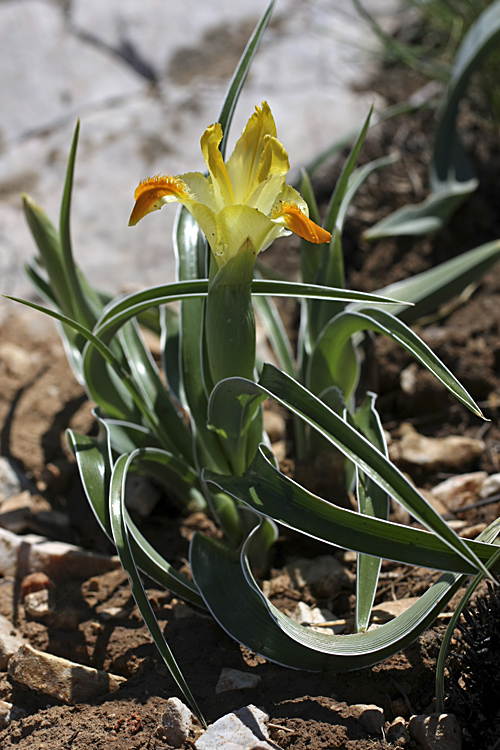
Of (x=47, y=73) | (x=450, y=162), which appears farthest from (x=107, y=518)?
(x=47, y=73)

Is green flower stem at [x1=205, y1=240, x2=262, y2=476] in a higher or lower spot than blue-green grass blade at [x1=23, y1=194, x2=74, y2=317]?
lower

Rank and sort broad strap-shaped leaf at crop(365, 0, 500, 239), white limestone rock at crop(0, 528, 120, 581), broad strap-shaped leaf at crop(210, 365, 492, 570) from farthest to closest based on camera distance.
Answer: broad strap-shaped leaf at crop(365, 0, 500, 239)
white limestone rock at crop(0, 528, 120, 581)
broad strap-shaped leaf at crop(210, 365, 492, 570)

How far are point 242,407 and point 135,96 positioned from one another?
7.22ft

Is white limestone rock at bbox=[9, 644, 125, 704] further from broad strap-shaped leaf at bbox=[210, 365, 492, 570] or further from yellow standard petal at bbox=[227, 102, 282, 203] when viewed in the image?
yellow standard petal at bbox=[227, 102, 282, 203]

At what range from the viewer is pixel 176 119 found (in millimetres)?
2562

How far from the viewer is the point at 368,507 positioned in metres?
1.11

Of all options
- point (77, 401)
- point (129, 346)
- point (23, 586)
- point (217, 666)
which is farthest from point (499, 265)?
point (23, 586)

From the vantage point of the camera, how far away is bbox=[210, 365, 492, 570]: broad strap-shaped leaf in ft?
2.53

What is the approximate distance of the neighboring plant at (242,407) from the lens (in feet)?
A: 2.90

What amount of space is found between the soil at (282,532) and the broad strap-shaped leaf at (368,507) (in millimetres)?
111

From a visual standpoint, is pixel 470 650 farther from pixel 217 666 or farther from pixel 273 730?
pixel 217 666

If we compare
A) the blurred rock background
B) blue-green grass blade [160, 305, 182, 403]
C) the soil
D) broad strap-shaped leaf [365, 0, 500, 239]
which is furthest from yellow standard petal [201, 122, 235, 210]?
the blurred rock background

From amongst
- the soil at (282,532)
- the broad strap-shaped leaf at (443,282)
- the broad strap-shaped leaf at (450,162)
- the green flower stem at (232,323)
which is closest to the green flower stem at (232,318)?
the green flower stem at (232,323)

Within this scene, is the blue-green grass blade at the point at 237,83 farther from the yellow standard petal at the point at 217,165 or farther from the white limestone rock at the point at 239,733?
the white limestone rock at the point at 239,733
